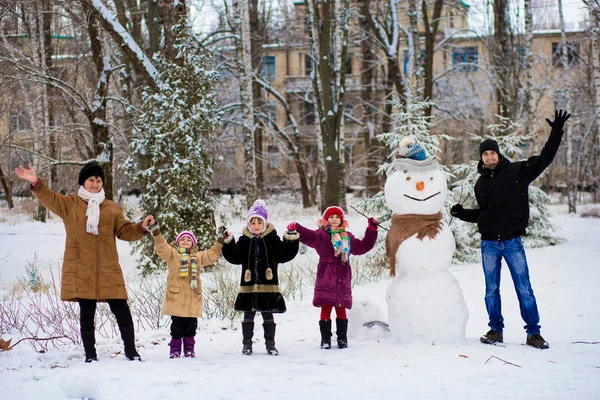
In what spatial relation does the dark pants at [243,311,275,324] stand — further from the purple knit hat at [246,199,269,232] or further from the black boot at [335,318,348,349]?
the purple knit hat at [246,199,269,232]

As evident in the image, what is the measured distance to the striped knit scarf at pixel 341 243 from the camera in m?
5.56

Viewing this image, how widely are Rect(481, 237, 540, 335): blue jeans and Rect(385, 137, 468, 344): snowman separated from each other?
33 centimetres

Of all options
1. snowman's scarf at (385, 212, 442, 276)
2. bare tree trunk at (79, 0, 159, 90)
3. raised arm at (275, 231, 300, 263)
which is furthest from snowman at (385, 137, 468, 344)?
bare tree trunk at (79, 0, 159, 90)

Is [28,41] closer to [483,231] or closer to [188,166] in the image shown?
[188,166]

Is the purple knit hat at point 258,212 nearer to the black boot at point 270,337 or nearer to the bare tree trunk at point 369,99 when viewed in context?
the black boot at point 270,337

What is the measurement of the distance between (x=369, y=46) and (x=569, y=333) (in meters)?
17.5

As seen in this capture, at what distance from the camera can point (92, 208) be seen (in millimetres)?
5016

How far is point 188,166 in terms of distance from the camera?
35.4 ft

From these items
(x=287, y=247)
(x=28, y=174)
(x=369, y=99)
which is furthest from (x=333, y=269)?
(x=369, y=99)

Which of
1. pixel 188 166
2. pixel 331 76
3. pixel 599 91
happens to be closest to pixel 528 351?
pixel 188 166

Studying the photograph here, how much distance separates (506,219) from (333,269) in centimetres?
166

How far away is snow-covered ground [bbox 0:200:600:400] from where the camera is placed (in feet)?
13.2

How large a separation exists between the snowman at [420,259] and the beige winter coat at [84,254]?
2486 mm

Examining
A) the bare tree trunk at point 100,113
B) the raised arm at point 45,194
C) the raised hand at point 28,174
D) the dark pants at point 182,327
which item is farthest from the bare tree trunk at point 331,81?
the raised hand at point 28,174
